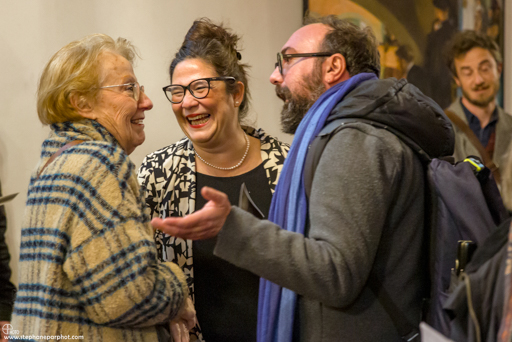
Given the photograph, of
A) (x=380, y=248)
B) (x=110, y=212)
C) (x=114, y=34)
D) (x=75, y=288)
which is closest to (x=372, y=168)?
(x=380, y=248)

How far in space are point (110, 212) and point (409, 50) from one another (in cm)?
243

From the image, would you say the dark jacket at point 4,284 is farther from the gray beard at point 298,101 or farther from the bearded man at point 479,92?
the bearded man at point 479,92

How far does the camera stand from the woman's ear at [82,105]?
1449mm

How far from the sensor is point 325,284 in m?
1.16

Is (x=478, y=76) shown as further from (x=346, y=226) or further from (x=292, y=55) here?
(x=346, y=226)

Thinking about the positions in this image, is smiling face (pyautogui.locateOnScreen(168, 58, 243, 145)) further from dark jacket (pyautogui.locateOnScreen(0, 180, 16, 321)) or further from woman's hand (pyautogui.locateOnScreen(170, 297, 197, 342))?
dark jacket (pyautogui.locateOnScreen(0, 180, 16, 321))

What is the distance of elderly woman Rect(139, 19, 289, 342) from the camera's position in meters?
1.86

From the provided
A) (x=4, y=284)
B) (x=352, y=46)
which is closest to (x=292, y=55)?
(x=352, y=46)

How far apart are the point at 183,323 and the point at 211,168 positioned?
28.0 inches

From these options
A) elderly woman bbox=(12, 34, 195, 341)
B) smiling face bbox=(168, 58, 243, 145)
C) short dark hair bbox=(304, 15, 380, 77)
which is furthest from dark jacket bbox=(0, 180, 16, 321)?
short dark hair bbox=(304, 15, 380, 77)

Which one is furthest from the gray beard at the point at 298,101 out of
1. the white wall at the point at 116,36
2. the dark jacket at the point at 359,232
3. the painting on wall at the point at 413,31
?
the painting on wall at the point at 413,31

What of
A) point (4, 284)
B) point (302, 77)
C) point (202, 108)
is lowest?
point (4, 284)

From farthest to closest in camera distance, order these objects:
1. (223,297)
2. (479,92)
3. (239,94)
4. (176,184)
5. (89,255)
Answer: (479,92)
(239,94)
(176,184)
(223,297)
(89,255)

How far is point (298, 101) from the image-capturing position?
1.64 m
